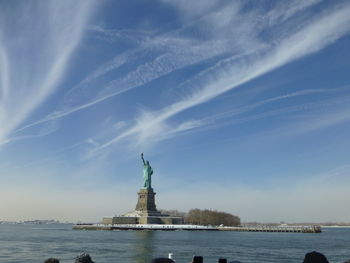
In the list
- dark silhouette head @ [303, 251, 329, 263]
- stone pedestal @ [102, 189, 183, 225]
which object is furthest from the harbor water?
stone pedestal @ [102, 189, 183, 225]

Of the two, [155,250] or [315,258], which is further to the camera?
[155,250]

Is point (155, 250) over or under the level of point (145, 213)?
under

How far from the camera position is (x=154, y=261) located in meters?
7.48

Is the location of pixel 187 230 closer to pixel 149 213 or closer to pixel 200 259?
pixel 149 213

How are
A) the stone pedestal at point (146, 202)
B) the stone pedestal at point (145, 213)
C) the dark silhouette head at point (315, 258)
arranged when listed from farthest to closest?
1. the stone pedestal at point (145, 213)
2. the stone pedestal at point (146, 202)
3. the dark silhouette head at point (315, 258)

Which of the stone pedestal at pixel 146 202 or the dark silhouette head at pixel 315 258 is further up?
the stone pedestal at pixel 146 202

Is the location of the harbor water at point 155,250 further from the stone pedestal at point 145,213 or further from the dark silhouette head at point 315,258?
the stone pedestal at point 145,213

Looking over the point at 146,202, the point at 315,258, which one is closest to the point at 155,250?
the point at 315,258

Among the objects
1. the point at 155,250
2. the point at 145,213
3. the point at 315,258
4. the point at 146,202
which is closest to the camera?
the point at 315,258

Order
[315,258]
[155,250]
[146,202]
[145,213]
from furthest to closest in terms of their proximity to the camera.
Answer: [146,202], [145,213], [155,250], [315,258]

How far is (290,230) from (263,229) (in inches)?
318

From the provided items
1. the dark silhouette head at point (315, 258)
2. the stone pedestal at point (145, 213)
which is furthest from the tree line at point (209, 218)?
the dark silhouette head at point (315, 258)

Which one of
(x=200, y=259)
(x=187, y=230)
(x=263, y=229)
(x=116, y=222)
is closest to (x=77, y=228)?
(x=116, y=222)

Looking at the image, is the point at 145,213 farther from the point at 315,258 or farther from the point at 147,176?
the point at 315,258
